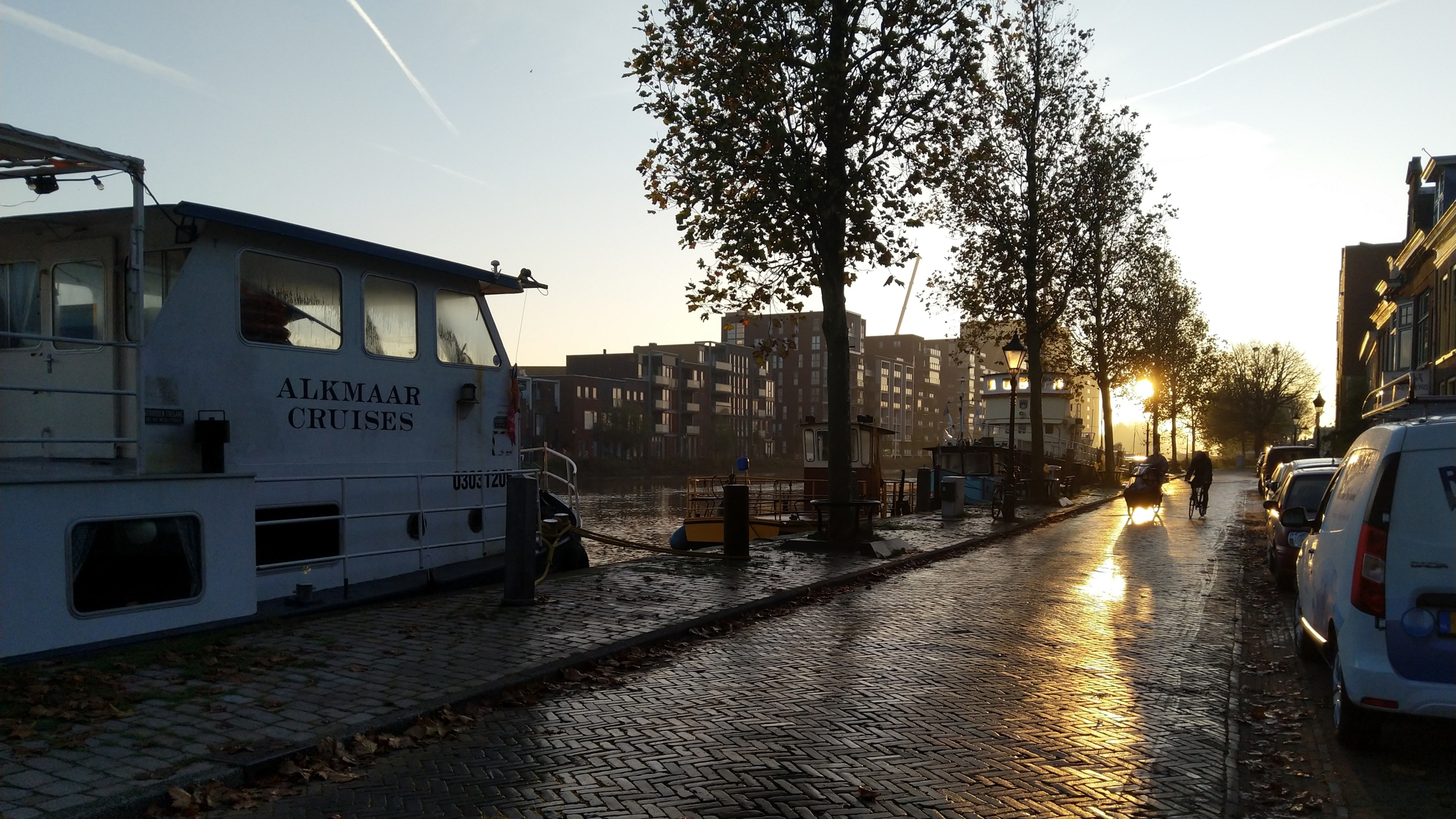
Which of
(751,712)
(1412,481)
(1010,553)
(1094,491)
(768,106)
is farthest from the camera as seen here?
(1094,491)

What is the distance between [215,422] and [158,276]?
155 cm

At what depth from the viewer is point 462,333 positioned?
1284cm

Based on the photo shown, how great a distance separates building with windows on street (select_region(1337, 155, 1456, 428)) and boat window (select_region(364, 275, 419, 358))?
17.0 meters

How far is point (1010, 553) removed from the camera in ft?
62.5

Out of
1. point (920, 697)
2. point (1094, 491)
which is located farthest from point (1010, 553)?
point (1094, 491)

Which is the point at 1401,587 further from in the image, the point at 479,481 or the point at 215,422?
the point at 479,481

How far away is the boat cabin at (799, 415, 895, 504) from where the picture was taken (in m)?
31.9

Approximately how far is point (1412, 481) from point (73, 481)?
29.3ft

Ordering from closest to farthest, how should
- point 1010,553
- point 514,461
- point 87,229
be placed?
point 87,229 < point 514,461 < point 1010,553

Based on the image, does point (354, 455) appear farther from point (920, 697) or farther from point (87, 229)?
point (920, 697)

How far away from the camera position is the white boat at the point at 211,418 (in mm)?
8109

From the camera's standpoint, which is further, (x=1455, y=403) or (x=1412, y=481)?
(x=1455, y=403)

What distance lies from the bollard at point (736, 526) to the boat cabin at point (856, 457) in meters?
15.3

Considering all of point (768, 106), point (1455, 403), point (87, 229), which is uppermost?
point (768, 106)
